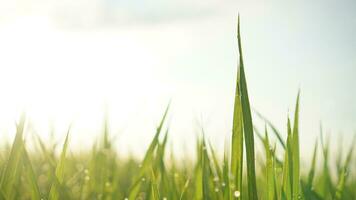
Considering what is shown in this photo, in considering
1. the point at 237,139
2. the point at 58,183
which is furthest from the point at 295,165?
the point at 58,183

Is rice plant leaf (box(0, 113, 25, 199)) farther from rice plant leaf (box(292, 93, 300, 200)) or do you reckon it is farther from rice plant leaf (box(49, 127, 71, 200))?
rice plant leaf (box(292, 93, 300, 200))

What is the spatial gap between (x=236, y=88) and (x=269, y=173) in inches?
6.1

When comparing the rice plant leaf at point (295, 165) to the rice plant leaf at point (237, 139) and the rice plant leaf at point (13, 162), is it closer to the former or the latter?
the rice plant leaf at point (237, 139)

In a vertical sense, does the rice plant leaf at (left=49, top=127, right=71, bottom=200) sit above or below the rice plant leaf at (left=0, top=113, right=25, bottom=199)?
below

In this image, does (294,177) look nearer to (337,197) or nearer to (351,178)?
(337,197)

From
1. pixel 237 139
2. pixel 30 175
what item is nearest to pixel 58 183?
pixel 30 175

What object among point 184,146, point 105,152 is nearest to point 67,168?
point 184,146

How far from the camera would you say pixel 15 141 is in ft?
2.28

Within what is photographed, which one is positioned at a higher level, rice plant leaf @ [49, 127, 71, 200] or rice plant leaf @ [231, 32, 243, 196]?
rice plant leaf @ [231, 32, 243, 196]

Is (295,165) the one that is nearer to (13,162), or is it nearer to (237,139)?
(237,139)

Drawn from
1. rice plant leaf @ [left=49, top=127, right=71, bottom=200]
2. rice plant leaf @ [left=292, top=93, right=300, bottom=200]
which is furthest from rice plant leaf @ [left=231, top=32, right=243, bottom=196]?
rice plant leaf @ [left=49, top=127, right=71, bottom=200]

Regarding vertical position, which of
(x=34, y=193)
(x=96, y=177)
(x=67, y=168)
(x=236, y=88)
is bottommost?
(x=67, y=168)

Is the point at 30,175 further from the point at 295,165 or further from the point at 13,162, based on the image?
the point at 295,165

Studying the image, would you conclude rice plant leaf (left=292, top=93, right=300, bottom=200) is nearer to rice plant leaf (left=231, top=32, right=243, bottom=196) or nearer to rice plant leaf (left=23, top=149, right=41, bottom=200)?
rice plant leaf (left=231, top=32, right=243, bottom=196)
